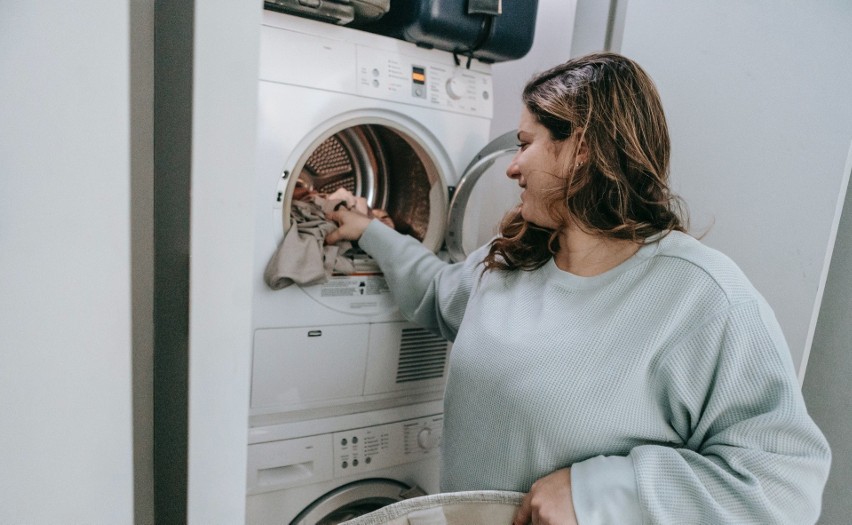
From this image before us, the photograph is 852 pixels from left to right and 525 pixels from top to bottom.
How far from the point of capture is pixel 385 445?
63.2 inches

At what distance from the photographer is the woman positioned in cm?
89

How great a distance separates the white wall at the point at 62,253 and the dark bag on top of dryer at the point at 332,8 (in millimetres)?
1064

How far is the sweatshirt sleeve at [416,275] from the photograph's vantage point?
4.55 ft

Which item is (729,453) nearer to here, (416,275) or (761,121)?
(416,275)

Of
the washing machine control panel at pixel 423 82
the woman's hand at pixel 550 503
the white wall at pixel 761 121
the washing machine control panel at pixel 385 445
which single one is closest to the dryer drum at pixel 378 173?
the washing machine control panel at pixel 423 82

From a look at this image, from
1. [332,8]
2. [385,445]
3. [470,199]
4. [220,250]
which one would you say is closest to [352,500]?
[385,445]

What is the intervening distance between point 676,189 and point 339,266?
3.10ft

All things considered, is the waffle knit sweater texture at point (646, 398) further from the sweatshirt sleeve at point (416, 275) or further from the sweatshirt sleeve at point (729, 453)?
the sweatshirt sleeve at point (416, 275)

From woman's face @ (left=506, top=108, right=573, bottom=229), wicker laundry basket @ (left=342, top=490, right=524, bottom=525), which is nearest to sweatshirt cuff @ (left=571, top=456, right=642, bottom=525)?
wicker laundry basket @ (left=342, top=490, right=524, bottom=525)

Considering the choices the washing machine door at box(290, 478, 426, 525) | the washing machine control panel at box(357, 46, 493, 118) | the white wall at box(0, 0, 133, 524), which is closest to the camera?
the white wall at box(0, 0, 133, 524)

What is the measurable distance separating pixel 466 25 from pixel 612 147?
0.61 m

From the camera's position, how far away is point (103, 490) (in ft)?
1.11

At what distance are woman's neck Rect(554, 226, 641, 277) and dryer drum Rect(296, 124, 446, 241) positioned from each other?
584 millimetres

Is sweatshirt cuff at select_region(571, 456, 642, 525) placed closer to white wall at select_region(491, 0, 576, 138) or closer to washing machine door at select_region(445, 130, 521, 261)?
washing machine door at select_region(445, 130, 521, 261)
